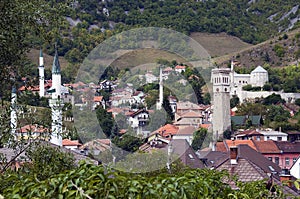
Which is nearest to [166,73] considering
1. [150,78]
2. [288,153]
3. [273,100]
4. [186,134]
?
[150,78]

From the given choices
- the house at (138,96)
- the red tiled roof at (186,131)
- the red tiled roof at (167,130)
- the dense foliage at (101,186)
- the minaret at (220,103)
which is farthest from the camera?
the house at (138,96)

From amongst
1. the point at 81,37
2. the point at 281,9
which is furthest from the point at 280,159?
the point at 281,9

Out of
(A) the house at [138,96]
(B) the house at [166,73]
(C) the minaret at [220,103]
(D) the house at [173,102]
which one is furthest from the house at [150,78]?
(D) the house at [173,102]

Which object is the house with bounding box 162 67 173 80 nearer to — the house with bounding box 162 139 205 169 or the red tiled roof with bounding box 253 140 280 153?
the red tiled roof with bounding box 253 140 280 153

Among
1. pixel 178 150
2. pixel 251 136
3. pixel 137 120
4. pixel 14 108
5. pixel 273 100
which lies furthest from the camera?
pixel 273 100

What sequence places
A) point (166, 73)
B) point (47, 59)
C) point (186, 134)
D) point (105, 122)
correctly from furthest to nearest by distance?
1. point (47, 59)
2. point (166, 73)
3. point (186, 134)
4. point (105, 122)

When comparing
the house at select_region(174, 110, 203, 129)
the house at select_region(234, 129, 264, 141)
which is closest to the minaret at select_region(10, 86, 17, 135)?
the house at select_region(174, 110, 203, 129)

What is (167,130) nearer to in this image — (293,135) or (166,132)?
(166,132)

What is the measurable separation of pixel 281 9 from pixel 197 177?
151m

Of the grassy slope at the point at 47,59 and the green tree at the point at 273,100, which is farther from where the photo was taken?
the grassy slope at the point at 47,59

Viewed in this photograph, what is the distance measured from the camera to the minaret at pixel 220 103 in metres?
64.6

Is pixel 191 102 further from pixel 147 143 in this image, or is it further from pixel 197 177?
pixel 197 177

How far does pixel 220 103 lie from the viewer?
67.9 meters

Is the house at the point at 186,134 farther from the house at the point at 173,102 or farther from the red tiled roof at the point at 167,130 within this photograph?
the house at the point at 173,102
